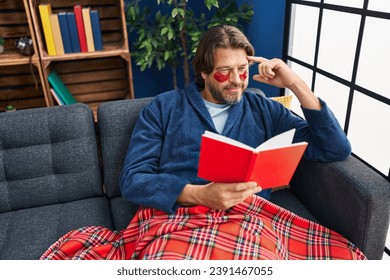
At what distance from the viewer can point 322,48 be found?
2.06 meters

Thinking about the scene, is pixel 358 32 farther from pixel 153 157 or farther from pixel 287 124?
pixel 153 157

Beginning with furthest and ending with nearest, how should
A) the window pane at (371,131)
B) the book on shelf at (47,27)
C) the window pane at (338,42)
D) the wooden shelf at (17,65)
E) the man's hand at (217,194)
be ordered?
the wooden shelf at (17,65), the book on shelf at (47,27), the window pane at (338,42), the window pane at (371,131), the man's hand at (217,194)

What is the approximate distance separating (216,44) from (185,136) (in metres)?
0.38

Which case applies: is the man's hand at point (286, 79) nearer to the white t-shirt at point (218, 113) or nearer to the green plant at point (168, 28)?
the white t-shirt at point (218, 113)

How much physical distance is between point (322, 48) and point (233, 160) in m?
1.35

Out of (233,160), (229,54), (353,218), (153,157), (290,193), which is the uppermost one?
(229,54)

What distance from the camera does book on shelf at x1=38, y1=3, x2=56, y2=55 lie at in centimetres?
216

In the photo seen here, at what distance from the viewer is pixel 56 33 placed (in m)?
2.25

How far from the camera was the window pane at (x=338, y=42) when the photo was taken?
1.79 metres

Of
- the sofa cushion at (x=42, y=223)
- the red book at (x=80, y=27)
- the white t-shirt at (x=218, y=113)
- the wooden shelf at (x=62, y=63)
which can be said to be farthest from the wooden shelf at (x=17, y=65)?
the white t-shirt at (x=218, y=113)

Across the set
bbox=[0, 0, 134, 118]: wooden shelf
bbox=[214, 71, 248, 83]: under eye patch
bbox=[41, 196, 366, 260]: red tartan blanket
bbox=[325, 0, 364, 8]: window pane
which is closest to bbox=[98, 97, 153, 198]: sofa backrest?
bbox=[41, 196, 366, 260]: red tartan blanket

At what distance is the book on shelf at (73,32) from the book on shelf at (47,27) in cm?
11

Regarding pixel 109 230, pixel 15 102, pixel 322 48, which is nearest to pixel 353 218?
pixel 109 230

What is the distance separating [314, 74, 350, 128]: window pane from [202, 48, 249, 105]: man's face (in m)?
0.72
